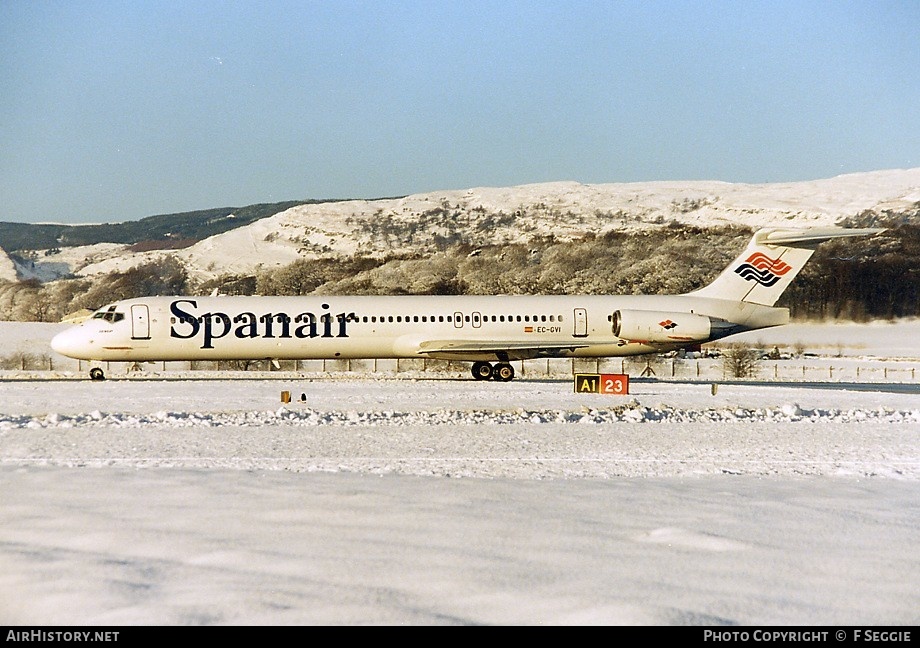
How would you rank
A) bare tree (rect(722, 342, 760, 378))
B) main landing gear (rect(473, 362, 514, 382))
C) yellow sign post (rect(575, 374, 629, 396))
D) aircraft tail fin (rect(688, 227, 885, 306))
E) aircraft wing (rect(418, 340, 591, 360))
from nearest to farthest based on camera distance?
yellow sign post (rect(575, 374, 629, 396)), aircraft wing (rect(418, 340, 591, 360)), main landing gear (rect(473, 362, 514, 382)), aircraft tail fin (rect(688, 227, 885, 306)), bare tree (rect(722, 342, 760, 378))

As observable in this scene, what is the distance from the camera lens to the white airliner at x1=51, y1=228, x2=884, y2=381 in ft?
110

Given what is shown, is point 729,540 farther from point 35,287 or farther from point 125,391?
point 35,287

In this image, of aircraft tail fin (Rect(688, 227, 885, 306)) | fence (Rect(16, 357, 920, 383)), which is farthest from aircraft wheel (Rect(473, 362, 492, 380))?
aircraft tail fin (Rect(688, 227, 885, 306))

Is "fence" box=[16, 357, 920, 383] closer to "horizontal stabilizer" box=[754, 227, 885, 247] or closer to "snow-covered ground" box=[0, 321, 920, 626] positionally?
"horizontal stabilizer" box=[754, 227, 885, 247]

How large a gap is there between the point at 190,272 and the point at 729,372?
320 feet

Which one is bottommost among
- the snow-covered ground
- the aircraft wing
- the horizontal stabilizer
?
the snow-covered ground

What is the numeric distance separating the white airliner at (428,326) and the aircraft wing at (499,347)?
35mm

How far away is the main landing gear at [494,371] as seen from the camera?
34.6 meters

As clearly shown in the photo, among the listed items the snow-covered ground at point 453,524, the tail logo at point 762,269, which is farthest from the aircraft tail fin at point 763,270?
the snow-covered ground at point 453,524

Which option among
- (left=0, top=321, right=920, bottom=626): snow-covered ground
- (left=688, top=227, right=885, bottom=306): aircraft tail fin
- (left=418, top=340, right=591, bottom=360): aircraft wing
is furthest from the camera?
(left=688, top=227, right=885, bottom=306): aircraft tail fin

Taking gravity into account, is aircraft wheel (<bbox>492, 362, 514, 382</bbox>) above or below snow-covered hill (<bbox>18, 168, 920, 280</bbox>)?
below

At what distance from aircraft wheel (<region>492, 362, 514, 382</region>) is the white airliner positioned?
40 millimetres

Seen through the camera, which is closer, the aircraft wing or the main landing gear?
the aircraft wing
